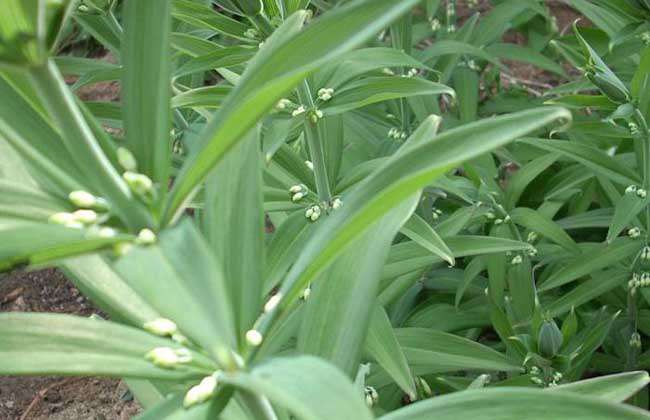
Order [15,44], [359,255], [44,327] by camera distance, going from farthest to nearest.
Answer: [359,255], [44,327], [15,44]

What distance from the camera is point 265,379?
53cm

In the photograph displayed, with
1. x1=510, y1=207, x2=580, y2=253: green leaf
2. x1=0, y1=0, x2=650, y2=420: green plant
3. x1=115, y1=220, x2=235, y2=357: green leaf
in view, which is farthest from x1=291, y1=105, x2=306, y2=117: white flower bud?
x1=115, y1=220, x2=235, y2=357: green leaf

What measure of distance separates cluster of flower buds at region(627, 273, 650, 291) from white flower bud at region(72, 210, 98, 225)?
1.06 m

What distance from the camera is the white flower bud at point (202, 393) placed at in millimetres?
631

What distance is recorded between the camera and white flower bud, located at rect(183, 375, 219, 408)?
2.07 feet

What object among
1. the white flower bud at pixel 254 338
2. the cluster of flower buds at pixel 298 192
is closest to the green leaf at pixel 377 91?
the cluster of flower buds at pixel 298 192

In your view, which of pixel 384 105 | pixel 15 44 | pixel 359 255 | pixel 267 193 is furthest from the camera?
pixel 384 105

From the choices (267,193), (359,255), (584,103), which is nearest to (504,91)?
(584,103)

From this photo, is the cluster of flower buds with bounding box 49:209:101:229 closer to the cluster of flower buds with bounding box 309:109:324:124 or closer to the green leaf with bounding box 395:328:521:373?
the cluster of flower buds with bounding box 309:109:324:124

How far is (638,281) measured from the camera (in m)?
1.43

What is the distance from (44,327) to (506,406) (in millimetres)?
353

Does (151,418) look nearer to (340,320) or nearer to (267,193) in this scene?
(340,320)

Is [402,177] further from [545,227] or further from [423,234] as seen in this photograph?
[545,227]

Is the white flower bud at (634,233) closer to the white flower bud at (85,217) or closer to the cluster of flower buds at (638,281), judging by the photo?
the cluster of flower buds at (638,281)
